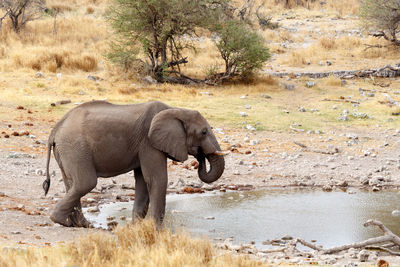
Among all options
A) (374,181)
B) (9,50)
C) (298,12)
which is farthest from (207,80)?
(298,12)

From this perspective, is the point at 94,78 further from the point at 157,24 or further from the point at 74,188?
the point at 74,188

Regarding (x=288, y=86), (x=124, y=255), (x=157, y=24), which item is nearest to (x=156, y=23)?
(x=157, y=24)

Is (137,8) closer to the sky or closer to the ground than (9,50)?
closer to the sky

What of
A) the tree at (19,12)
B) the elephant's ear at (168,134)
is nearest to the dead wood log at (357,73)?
the tree at (19,12)

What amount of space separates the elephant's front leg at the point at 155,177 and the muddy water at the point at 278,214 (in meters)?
0.32

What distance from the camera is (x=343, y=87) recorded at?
895 inches

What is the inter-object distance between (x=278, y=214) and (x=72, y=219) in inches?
137

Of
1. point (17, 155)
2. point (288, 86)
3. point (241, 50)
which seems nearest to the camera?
point (17, 155)

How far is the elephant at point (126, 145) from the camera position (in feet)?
28.2

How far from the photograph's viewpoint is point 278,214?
34.4 ft

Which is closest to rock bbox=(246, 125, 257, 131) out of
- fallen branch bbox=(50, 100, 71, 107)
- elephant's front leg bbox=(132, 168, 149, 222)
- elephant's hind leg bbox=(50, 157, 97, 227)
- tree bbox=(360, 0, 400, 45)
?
fallen branch bbox=(50, 100, 71, 107)

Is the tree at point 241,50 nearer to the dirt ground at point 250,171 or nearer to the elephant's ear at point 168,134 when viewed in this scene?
the dirt ground at point 250,171

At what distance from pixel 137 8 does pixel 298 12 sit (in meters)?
20.0

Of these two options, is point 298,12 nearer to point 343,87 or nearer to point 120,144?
point 343,87
